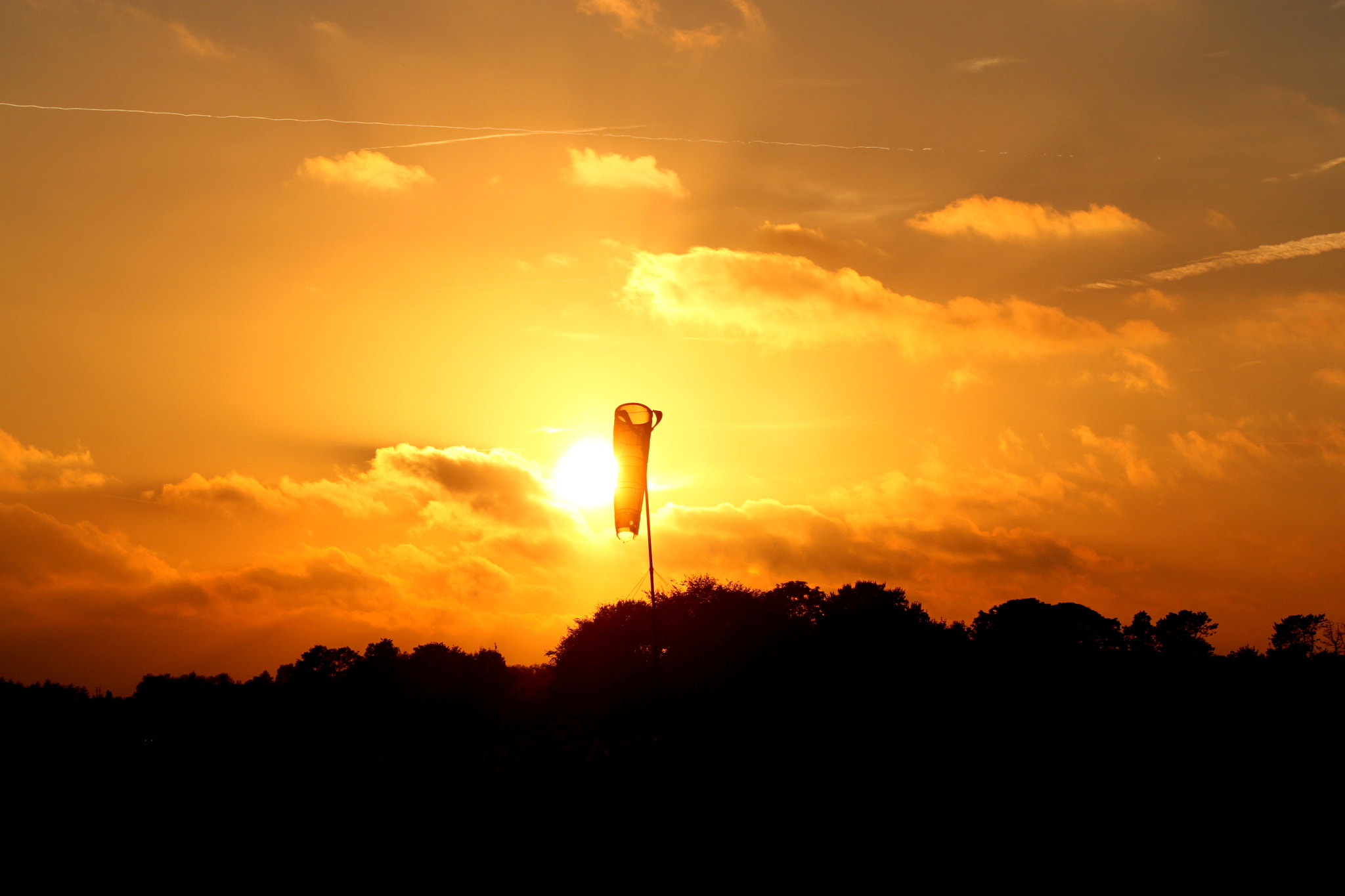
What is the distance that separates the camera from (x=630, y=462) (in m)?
18.5

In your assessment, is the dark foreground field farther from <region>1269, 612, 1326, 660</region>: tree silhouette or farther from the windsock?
<region>1269, 612, 1326, 660</region>: tree silhouette

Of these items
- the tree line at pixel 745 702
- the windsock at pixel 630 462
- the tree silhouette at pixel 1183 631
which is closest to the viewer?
the windsock at pixel 630 462

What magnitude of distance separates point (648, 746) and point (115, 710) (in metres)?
41.9

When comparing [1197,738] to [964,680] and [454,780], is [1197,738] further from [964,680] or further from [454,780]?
[454,780]

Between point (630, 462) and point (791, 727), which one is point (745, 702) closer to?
point (791, 727)

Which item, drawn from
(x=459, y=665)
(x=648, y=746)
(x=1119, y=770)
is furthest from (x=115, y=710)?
(x=1119, y=770)

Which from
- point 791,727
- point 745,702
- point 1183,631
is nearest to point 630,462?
point 791,727

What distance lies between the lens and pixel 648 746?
19953 millimetres

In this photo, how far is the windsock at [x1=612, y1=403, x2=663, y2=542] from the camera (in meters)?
18.4

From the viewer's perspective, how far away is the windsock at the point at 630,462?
18.4 meters

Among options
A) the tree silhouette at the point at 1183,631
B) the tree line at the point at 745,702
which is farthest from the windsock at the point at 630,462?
the tree silhouette at the point at 1183,631

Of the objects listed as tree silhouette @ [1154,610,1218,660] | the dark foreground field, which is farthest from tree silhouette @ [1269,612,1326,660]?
the dark foreground field

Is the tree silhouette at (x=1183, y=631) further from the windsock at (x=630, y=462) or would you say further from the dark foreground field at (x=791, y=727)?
the windsock at (x=630, y=462)

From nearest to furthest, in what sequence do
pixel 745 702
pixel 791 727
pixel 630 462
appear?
pixel 630 462, pixel 791 727, pixel 745 702
